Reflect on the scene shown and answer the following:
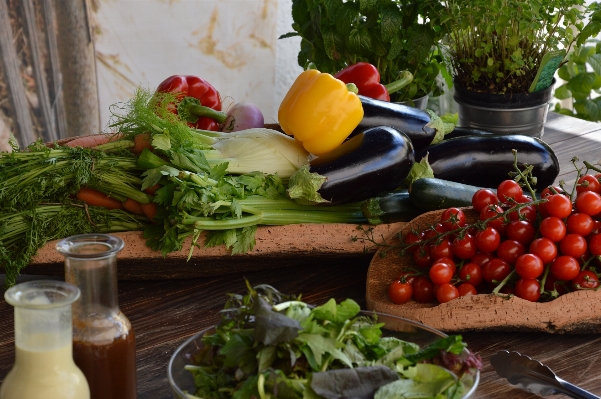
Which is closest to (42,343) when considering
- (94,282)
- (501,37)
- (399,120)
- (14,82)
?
(94,282)

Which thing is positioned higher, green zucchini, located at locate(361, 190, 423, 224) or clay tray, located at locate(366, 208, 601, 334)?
green zucchini, located at locate(361, 190, 423, 224)

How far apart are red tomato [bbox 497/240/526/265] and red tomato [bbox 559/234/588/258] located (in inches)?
2.7

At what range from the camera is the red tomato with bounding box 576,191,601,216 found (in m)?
1.18

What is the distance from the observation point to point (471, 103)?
2.11 metres

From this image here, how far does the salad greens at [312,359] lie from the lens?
2.48ft

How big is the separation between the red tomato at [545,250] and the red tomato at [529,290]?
4cm

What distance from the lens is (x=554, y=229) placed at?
118cm

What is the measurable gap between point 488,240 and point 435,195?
0.23 m

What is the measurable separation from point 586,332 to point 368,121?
0.68 metres

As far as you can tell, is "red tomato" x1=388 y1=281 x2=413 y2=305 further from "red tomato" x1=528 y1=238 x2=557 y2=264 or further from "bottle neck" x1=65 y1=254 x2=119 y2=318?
"bottle neck" x1=65 y1=254 x2=119 y2=318

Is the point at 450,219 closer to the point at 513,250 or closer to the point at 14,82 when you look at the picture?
the point at 513,250

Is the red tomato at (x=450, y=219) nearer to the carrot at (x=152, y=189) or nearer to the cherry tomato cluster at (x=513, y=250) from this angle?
the cherry tomato cluster at (x=513, y=250)

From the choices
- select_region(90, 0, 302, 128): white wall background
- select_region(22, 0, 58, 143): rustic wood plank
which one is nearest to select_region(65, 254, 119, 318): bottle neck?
select_region(90, 0, 302, 128): white wall background

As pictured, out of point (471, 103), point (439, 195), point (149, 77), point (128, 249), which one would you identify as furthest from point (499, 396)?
point (149, 77)
